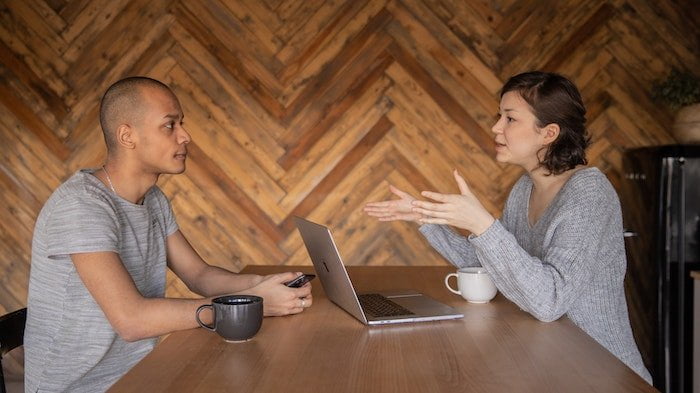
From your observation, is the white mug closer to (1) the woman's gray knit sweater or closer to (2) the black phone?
(1) the woman's gray knit sweater

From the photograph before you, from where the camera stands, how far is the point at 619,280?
1.87m

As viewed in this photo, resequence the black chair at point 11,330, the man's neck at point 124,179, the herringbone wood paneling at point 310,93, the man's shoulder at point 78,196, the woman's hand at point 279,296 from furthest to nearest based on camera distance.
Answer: the herringbone wood paneling at point 310,93
the man's neck at point 124,179
the man's shoulder at point 78,196
the woman's hand at point 279,296
the black chair at point 11,330

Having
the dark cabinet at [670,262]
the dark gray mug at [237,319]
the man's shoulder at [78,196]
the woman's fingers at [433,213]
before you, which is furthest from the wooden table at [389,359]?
the dark cabinet at [670,262]

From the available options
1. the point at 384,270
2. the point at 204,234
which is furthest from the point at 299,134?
the point at 384,270

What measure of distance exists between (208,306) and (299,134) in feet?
7.53

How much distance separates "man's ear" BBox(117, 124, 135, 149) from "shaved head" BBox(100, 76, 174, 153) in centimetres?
1

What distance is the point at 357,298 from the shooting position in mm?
1557

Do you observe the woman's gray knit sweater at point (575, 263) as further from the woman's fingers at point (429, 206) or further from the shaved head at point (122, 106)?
the shaved head at point (122, 106)

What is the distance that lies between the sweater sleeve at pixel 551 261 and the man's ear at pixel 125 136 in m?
0.96

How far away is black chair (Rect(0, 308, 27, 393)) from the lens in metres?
1.53

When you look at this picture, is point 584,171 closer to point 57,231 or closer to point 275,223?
point 57,231

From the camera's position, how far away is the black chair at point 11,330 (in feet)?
5.02

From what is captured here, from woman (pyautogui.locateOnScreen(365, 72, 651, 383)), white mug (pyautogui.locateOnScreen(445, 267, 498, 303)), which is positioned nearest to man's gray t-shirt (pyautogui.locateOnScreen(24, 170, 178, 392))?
woman (pyautogui.locateOnScreen(365, 72, 651, 383))

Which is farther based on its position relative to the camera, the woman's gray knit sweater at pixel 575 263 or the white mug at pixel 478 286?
the white mug at pixel 478 286
